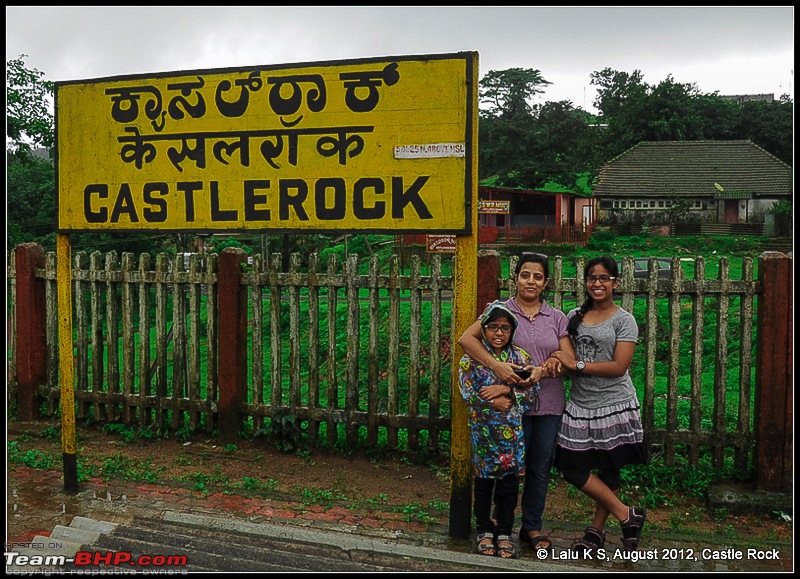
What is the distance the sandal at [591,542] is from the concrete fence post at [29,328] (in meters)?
5.73

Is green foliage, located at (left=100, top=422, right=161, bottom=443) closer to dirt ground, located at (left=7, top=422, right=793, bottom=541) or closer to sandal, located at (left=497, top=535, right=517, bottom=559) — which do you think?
dirt ground, located at (left=7, top=422, right=793, bottom=541)

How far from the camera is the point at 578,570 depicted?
363cm

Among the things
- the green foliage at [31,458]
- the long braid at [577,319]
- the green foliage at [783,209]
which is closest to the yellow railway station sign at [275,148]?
the long braid at [577,319]

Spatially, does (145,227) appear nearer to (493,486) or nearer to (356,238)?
(493,486)

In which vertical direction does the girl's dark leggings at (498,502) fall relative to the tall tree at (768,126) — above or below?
below

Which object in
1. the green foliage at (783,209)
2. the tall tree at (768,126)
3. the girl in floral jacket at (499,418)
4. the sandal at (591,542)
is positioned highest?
the tall tree at (768,126)

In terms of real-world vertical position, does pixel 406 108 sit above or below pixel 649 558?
above

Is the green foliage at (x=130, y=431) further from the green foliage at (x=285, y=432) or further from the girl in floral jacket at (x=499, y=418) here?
the girl in floral jacket at (x=499, y=418)

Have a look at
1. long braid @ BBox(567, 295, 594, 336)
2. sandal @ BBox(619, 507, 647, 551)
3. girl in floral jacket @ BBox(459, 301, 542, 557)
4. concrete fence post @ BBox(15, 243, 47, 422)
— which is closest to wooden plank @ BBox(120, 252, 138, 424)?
concrete fence post @ BBox(15, 243, 47, 422)

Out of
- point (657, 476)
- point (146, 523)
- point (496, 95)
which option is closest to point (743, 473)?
point (657, 476)

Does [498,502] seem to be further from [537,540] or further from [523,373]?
[523,373]

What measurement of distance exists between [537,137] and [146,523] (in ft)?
122

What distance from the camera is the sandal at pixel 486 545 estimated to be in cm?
386

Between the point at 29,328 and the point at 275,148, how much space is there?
4.14 metres
